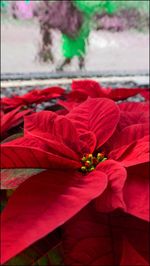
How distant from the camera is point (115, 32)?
1.90 meters

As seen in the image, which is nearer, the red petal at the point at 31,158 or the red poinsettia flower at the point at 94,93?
the red petal at the point at 31,158

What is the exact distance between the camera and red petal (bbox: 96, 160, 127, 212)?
0.56 feet

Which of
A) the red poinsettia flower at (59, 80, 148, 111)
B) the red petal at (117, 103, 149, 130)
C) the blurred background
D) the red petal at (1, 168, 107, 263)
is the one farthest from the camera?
the blurred background

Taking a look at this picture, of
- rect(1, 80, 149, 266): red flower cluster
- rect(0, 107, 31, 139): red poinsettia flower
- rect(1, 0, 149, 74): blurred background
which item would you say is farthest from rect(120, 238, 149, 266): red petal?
rect(1, 0, 149, 74): blurred background

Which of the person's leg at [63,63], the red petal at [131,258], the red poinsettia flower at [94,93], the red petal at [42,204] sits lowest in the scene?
the red petal at [131,258]

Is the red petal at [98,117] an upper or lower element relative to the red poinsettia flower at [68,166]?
upper

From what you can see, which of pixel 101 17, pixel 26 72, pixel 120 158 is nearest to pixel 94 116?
pixel 120 158

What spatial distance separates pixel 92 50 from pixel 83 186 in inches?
69.3

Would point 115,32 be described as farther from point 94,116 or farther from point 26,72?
point 94,116

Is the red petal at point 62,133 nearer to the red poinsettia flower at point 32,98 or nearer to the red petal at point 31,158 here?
the red petal at point 31,158

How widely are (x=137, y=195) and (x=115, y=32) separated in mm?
1801

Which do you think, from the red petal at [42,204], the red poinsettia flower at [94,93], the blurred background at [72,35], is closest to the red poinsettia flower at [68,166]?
the red petal at [42,204]

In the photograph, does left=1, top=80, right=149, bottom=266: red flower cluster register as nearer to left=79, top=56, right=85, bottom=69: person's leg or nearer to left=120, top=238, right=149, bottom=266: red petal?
left=120, top=238, right=149, bottom=266: red petal

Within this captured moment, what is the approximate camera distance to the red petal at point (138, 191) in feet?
0.56
